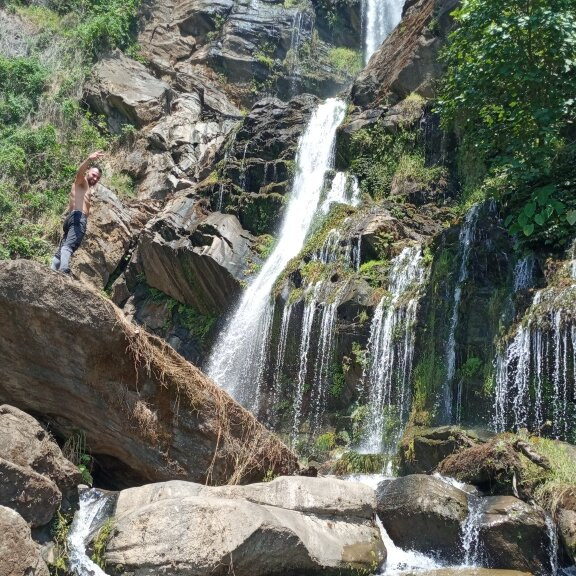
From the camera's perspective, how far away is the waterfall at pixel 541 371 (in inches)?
362

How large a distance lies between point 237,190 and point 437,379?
9.59 metres

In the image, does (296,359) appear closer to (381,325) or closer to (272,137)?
(381,325)

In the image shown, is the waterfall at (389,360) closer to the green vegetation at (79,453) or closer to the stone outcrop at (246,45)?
the green vegetation at (79,453)

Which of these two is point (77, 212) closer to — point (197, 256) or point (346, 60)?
point (197, 256)

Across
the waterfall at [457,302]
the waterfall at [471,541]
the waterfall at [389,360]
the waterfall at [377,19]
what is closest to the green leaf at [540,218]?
the waterfall at [457,302]

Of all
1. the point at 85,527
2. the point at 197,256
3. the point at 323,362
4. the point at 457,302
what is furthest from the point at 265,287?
the point at 85,527

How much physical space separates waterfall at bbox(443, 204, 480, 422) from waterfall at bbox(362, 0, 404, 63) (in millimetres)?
19211

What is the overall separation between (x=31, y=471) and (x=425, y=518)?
3.78 meters

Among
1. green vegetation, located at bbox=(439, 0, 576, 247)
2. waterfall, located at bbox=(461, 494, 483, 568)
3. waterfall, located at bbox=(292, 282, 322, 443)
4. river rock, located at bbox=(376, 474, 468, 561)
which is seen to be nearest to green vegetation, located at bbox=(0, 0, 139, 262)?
waterfall, located at bbox=(292, 282, 322, 443)

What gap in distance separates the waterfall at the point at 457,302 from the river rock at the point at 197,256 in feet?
19.5

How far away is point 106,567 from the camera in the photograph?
509cm

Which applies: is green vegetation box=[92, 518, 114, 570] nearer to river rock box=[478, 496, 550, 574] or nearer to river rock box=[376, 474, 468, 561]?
river rock box=[376, 474, 468, 561]

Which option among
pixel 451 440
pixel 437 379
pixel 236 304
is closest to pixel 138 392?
pixel 451 440

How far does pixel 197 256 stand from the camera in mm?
16609
